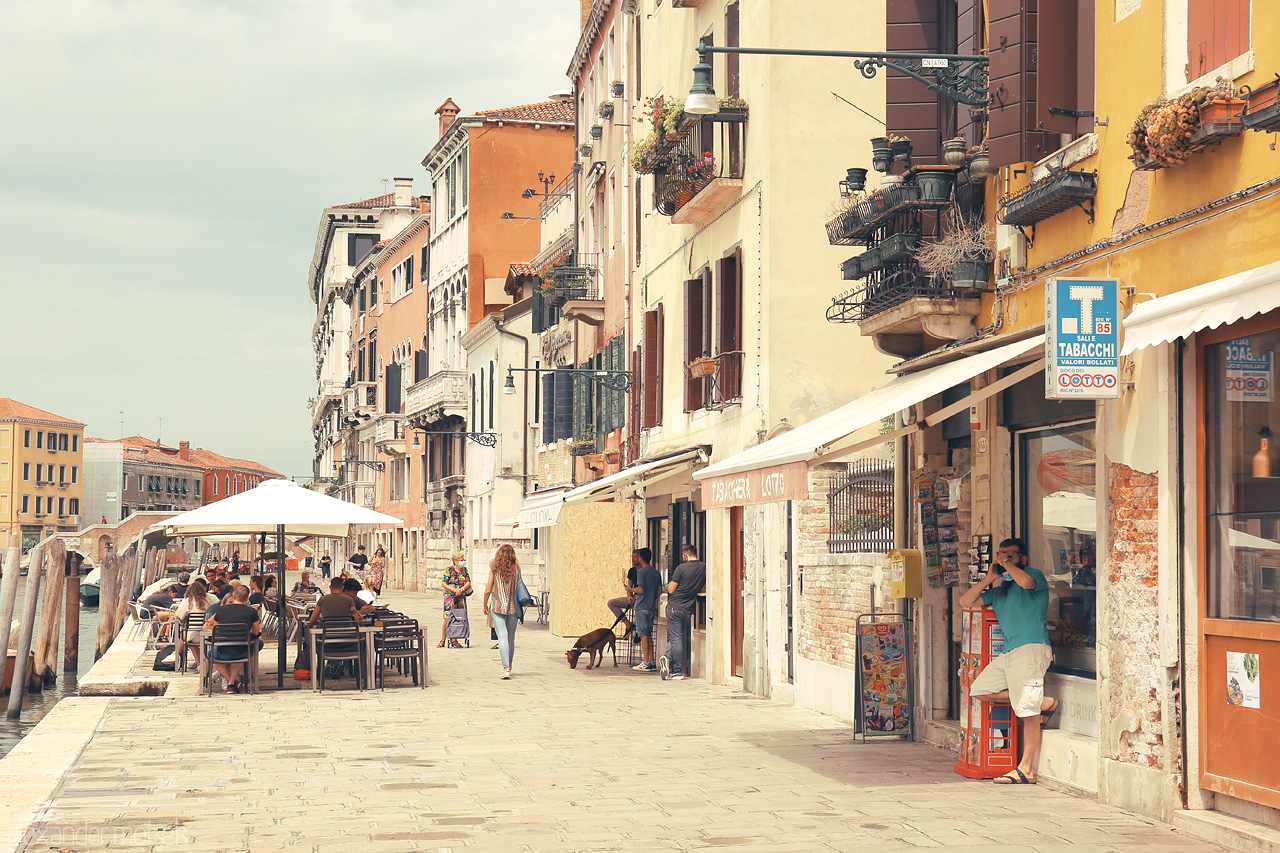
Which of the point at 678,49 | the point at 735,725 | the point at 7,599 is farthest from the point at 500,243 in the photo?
the point at 735,725

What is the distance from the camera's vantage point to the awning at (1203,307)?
6996mm

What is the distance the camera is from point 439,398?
158 ft

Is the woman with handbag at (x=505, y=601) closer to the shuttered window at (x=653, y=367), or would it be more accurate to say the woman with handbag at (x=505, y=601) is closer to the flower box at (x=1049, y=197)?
the shuttered window at (x=653, y=367)

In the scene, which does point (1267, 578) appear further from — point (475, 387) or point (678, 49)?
point (475, 387)

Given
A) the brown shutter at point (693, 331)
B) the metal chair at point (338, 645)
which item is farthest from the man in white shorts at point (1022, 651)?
the brown shutter at point (693, 331)

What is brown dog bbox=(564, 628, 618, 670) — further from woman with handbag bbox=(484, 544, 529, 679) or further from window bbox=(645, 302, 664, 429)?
window bbox=(645, 302, 664, 429)

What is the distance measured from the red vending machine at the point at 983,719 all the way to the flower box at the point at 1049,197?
2616mm

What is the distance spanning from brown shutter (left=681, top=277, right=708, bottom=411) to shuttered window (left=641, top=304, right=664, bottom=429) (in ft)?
7.05

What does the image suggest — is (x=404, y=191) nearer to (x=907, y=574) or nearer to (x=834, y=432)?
(x=907, y=574)

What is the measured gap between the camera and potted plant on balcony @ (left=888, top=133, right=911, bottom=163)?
1187cm

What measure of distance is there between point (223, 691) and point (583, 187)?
16.0m

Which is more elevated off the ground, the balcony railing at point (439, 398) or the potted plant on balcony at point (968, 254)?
the balcony railing at point (439, 398)

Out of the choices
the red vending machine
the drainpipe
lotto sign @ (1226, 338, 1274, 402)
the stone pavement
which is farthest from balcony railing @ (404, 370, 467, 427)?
lotto sign @ (1226, 338, 1274, 402)

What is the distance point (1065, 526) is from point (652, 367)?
39.8 feet
